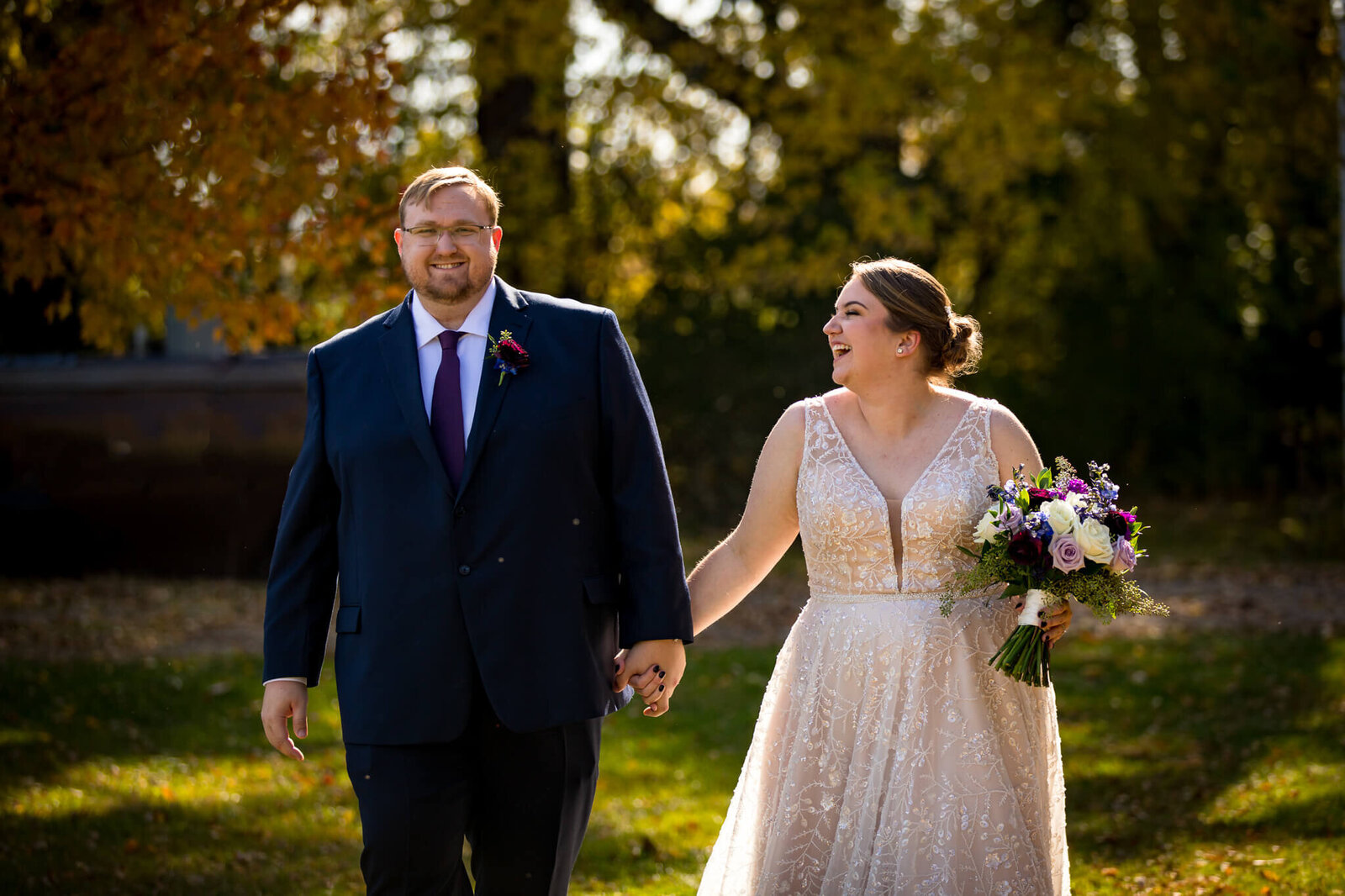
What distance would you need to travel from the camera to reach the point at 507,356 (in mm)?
3668

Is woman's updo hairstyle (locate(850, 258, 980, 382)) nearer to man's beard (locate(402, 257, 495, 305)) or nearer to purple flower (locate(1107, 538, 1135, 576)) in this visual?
purple flower (locate(1107, 538, 1135, 576))

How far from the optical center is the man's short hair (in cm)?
370

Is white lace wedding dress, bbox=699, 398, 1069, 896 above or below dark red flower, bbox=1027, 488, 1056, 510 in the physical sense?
below

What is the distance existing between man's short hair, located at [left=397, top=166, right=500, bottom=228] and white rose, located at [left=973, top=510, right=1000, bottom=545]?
1630 mm

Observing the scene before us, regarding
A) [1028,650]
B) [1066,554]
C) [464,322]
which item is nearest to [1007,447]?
[1066,554]

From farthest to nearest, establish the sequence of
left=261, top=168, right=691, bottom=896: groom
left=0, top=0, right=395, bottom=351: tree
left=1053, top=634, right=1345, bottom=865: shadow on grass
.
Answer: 1. left=0, top=0, right=395, bottom=351: tree
2. left=1053, top=634, right=1345, bottom=865: shadow on grass
3. left=261, top=168, right=691, bottom=896: groom

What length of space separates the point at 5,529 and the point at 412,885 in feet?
37.9

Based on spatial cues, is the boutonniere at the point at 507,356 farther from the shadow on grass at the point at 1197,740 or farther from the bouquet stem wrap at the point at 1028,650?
the shadow on grass at the point at 1197,740

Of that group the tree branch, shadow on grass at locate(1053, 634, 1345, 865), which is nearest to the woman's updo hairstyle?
shadow on grass at locate(1053, 634, 1345, 865)

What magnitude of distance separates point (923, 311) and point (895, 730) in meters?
1.27

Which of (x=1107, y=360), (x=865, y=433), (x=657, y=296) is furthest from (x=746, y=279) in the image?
(x=865, y=433)

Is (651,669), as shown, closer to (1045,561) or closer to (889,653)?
(889,653)

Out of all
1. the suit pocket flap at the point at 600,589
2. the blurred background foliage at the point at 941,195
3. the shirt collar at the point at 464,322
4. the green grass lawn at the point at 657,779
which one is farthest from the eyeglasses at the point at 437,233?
the blurred background foliage at the point at 941,195

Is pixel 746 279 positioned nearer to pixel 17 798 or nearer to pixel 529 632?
pixel 17 798
